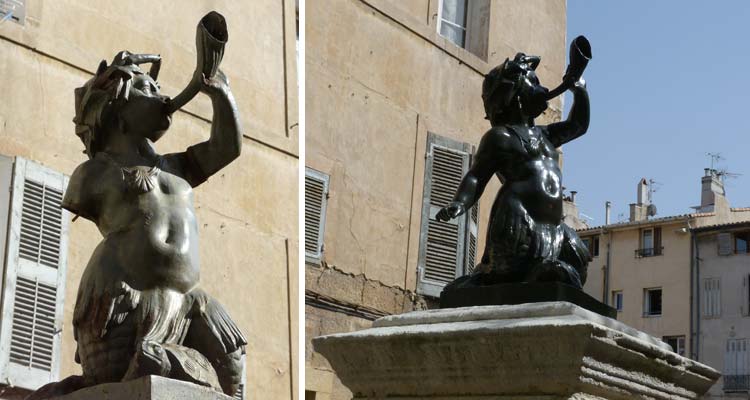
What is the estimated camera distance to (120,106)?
426 cm

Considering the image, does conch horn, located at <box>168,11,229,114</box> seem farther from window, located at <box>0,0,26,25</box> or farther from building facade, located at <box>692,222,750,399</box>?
building facade, located at <box>692,222,750,399</box>

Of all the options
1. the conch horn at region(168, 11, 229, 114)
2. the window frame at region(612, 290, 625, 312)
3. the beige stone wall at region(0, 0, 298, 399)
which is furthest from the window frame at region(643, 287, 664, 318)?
the conch horn at region(168, 11, 229, 114)

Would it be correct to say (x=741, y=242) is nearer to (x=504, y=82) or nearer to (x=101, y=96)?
(x=504, y=82)

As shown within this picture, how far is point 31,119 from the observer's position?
10180mm

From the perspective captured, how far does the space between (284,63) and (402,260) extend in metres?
2.28

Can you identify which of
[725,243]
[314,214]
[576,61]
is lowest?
[576,61]

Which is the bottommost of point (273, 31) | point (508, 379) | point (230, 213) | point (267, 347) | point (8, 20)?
point (508, 379)

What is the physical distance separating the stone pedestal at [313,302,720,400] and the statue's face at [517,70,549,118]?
0.88 metres

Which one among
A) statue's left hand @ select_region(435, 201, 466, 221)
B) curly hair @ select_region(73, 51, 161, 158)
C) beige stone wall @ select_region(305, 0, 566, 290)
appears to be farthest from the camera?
beige stone wall @ select_region(305, 0, 566, 290)

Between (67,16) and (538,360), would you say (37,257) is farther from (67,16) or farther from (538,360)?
(538,360)

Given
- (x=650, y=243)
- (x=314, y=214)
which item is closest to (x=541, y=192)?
(x=314, y=214)

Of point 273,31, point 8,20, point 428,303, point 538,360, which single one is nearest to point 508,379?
point 538,360

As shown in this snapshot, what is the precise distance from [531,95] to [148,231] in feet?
5.22

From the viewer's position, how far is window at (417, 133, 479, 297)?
14.0 meters
